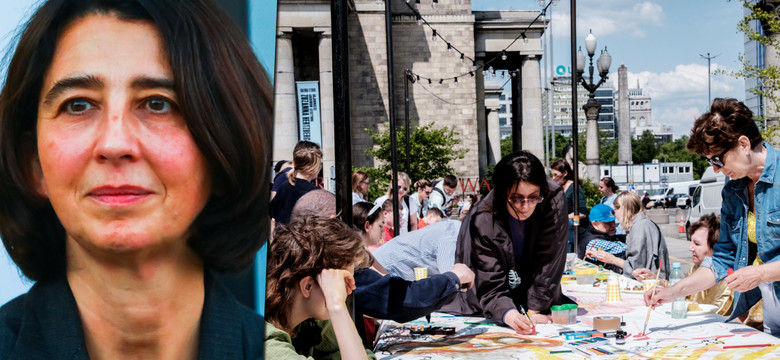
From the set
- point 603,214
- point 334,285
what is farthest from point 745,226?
point 603,214

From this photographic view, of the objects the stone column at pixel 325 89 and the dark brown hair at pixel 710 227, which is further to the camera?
the stone column at pixel 325 89

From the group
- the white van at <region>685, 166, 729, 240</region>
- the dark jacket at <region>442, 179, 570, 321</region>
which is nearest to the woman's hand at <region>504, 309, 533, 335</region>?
the dark jacket at <region>442, 179, 570, 321</region>

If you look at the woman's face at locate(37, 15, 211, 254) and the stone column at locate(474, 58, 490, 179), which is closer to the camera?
the woman's face at locate(37, 15, 211, 254)

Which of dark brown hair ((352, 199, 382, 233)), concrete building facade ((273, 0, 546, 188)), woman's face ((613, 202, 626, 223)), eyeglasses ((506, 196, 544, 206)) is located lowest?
woman's face ((613, 202, 626, 223))

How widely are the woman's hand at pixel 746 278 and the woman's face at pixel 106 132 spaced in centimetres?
261

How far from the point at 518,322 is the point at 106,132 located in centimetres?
248

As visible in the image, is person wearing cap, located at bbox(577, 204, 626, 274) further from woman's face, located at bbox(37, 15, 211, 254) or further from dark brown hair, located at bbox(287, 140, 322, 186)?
woman's face, located at bbox(37, 15, 211, 254)

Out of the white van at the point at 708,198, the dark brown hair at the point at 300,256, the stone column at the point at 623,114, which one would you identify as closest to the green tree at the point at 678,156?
the stone column at the point at 623,114

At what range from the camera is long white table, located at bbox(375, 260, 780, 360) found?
295cm

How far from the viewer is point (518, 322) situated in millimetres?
3488

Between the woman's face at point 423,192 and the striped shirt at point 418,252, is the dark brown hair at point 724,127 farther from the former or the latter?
the woman's face at point 423,192

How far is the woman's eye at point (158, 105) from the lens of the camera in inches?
59.0

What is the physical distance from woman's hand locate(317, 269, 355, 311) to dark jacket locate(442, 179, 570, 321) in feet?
4.47

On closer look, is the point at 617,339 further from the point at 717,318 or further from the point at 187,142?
the point at 187,142
